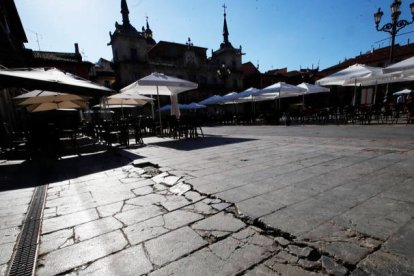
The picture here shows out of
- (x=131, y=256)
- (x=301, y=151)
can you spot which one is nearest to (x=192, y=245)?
(x=131, y=256)

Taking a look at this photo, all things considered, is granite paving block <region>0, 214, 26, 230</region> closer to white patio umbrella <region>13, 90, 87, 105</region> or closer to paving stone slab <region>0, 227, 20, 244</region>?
Result: paving stone slab <region>0, 227, 20, 244</region>

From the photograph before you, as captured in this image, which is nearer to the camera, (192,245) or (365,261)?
(365,261)

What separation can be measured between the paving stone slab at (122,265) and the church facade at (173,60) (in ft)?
73.6

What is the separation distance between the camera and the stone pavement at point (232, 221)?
139 cm

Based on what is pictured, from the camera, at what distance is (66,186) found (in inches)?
132

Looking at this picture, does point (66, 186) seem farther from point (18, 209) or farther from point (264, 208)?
point (264, 208)

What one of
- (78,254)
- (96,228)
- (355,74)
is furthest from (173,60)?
(78,254)

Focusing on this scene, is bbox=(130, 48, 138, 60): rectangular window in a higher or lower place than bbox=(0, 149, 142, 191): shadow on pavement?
higher

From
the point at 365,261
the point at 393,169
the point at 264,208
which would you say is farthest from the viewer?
the point at 393,169

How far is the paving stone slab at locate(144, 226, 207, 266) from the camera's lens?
4.90 feet

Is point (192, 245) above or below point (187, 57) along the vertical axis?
below

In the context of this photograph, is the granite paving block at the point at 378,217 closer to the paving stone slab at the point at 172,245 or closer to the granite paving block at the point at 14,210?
the paving stone slab at the point at 172,245

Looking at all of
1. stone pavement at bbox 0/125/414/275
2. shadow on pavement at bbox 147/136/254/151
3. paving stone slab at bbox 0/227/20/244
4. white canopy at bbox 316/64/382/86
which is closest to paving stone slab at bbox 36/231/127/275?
stone pavement at bbox 0/125/414/275

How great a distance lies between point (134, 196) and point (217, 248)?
1.52 meters
